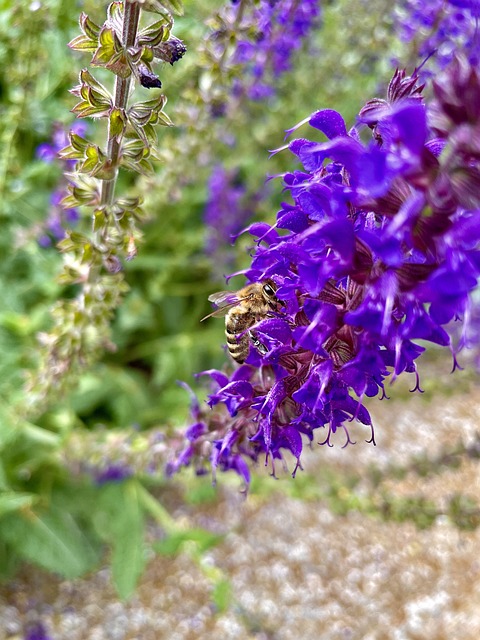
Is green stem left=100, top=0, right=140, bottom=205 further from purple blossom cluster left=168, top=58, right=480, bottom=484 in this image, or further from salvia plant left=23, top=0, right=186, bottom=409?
purple blossom cluster left=168, top=58, right=480, bottom=484

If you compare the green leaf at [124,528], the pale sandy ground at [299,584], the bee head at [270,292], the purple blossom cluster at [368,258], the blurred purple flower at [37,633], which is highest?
the purple blossom cluster at [368,258]

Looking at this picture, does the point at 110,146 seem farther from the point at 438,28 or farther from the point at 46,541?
the point at 46,541

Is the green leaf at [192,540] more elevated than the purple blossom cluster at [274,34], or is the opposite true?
the purple blossom cluster at [274,34]

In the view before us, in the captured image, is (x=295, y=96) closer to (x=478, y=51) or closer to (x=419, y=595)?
(x=478, y=51)

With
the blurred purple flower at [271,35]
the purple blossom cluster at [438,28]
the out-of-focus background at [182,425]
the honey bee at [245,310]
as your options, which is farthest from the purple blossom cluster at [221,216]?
the honey bee at [245,310]

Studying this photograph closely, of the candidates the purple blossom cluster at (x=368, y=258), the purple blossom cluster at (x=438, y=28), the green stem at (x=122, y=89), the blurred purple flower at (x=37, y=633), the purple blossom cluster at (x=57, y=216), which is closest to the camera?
the purple blossom cluster at (x=368, y=258)

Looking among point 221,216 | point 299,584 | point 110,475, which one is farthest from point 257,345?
point 299,584

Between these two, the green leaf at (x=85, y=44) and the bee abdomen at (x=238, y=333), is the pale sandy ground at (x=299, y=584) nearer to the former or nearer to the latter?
the bee abdomen at (x=238, y=333)

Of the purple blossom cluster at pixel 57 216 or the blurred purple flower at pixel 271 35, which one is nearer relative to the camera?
the blurred purple flower at pixel 271 35

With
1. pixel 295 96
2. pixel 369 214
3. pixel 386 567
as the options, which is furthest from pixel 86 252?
pixel 386 567
